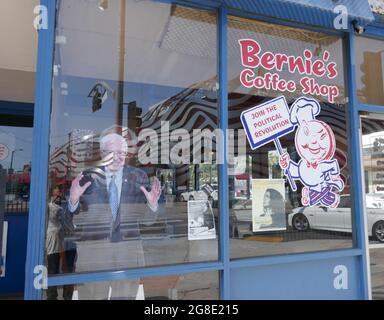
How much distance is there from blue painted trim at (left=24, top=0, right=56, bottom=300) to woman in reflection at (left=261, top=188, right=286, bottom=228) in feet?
6.10

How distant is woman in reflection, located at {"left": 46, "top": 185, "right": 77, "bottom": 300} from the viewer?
2537 mm

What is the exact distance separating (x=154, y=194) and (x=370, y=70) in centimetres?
273

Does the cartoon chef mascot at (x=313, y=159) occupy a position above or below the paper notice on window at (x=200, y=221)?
above

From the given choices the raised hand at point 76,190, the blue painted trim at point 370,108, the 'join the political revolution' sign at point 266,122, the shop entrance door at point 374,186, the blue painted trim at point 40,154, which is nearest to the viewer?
the blue painted trim at point 40,154

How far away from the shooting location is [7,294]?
16.0 feet

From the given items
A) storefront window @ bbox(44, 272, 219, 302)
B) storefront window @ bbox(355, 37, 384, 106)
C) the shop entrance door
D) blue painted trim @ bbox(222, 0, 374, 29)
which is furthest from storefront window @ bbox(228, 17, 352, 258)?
the shop entrance door

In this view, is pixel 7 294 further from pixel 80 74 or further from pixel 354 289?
pixel 354 289

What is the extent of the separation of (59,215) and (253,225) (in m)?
1.62

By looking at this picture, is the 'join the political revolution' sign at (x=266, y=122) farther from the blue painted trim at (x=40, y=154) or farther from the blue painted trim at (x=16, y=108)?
the blue painted trim at (x=16, y=108)

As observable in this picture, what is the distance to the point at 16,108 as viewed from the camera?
5.27 metres

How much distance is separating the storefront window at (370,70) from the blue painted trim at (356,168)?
136mm

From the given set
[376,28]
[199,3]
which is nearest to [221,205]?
[199,3]

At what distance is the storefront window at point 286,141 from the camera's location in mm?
3246

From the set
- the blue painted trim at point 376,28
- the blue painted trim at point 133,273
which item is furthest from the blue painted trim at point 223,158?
the blue painted trim at point 376,28
